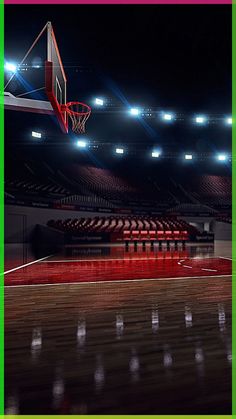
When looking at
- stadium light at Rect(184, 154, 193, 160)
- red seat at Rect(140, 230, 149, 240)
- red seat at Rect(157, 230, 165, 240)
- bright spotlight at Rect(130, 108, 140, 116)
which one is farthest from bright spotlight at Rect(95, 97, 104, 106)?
stadium light at Rect(184, 154, 193, 160)

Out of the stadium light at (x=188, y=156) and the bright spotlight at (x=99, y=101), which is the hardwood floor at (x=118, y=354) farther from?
the stadium light at (x=188, y=156)

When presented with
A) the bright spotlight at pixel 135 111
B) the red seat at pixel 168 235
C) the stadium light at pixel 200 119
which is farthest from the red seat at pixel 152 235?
the stadium light at pixel 200 119

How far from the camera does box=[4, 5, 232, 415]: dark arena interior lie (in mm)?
1457

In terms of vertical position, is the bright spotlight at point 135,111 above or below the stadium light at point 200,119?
above

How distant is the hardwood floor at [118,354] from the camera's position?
122 centimetres

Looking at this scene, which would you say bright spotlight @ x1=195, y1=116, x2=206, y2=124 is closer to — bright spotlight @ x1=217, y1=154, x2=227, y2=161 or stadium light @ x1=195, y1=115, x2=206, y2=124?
stadium light @ x1=195, y1=115, x2=206, y2=124

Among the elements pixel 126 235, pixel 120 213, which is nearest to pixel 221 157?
pixel 120 213

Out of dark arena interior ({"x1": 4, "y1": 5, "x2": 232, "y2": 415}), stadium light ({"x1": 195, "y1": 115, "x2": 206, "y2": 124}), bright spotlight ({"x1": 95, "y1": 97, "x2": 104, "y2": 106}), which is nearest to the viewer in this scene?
dark arena interior ({"x1": 4, "y1": 5, "x2": 232, "y2": 415})

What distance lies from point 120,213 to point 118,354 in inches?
482

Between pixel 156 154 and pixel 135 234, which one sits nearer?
pixel 135 234

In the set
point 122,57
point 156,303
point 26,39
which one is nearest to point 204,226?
point 122,57

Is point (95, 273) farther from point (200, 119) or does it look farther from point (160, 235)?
point (200, 119)

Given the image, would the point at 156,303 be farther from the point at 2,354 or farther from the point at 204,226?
the point at 204,226

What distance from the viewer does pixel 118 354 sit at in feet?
5.54
